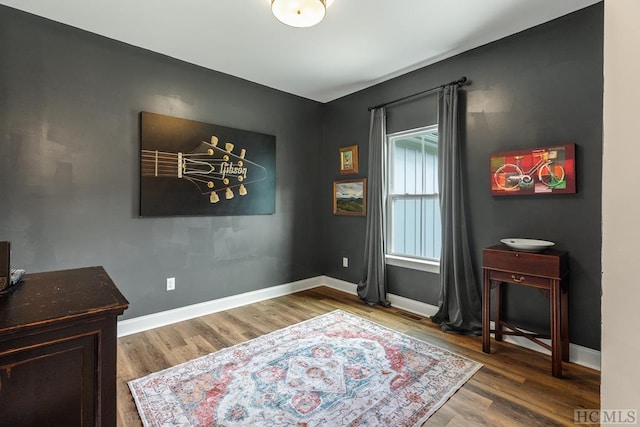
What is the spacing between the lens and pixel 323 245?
14.7 feet

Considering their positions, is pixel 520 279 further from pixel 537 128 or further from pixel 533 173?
pixel 537 128

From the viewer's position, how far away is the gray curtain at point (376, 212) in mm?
3570

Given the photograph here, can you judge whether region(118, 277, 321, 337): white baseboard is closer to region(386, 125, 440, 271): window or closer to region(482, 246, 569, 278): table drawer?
region(386, 125, 440, 271): window

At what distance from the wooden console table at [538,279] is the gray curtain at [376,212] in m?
1.27

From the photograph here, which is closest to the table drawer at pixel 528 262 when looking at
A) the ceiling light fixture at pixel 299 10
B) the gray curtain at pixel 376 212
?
the gray curtain at pixel 376 212

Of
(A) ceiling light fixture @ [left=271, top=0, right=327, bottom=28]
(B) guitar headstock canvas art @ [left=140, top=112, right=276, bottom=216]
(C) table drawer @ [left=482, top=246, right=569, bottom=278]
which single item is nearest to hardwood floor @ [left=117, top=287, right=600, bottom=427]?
(C) table drawer @ [left=482, top=246, right=569, bottom=278]

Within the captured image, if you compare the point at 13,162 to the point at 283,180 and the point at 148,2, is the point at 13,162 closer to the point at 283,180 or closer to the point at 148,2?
the point at 148,2

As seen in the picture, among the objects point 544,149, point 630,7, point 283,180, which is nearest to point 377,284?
point 283,180

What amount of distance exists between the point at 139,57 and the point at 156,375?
2778 millimetres

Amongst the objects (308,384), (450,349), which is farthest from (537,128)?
(308,384)

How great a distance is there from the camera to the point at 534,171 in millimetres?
2467

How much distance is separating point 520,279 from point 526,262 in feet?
0.47

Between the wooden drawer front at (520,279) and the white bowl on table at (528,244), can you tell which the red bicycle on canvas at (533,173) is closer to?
the white bowl on table at (528,244)

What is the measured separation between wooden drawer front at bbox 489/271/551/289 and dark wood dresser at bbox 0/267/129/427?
2.51 metres
